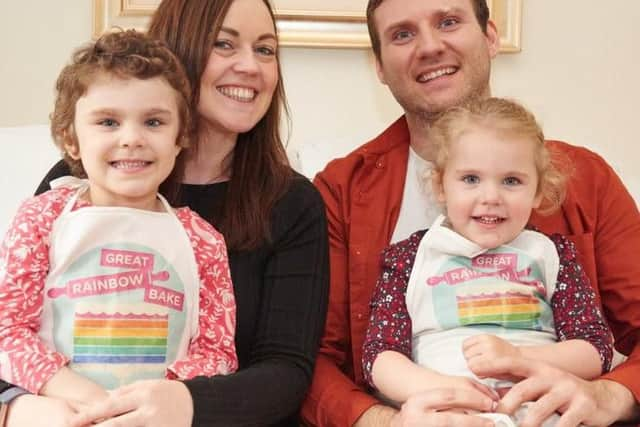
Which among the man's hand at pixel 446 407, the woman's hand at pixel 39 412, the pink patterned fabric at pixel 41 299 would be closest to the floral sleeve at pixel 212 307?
the pink patterned fabric at pixel 41 299

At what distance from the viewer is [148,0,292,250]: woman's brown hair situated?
1571 millimetres

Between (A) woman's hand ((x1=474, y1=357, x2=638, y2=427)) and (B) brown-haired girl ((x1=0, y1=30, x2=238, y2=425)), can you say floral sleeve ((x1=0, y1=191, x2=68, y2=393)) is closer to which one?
(B) brown-haired girl ((x1=0, y1=30, x2=238, y2=425))

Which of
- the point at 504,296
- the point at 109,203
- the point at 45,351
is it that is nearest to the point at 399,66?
the point at 504,296

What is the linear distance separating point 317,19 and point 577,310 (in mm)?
1200

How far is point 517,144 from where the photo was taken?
1.51m

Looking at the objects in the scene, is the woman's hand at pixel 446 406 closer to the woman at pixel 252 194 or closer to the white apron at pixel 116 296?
the woman at pixel 252 194

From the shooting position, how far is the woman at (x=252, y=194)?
1.55m

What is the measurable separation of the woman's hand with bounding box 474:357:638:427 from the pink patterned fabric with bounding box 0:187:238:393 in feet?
1.44

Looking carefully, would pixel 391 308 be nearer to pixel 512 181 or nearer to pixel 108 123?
pixel 512 181

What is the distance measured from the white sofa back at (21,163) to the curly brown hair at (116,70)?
0.47 meters

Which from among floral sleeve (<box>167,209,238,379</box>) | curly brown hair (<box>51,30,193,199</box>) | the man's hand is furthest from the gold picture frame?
the man's hand

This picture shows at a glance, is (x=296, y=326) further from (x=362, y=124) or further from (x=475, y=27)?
(x=362, y=124)

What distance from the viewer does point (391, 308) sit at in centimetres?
157

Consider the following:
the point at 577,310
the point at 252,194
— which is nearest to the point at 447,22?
the point at 252,194
